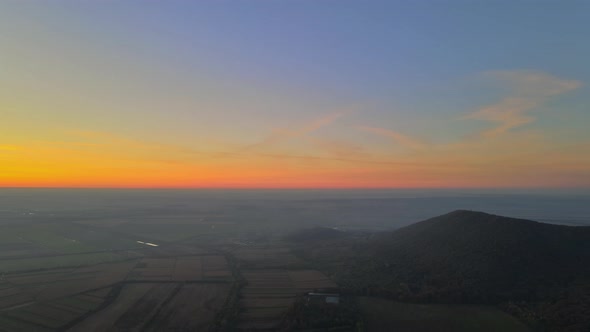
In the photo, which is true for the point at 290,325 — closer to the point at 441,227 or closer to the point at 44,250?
the point at 441,227

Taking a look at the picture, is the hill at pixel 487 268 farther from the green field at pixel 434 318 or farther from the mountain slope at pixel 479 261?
the green field at pixel 434 318

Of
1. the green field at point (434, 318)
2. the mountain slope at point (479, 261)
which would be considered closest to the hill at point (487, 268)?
the mountain slope at point (479, 261)

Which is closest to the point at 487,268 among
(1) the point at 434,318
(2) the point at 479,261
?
(2) the point at 479,261

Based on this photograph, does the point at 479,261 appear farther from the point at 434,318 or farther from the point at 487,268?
the point at 434,318

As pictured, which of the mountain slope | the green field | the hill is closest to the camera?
the green field

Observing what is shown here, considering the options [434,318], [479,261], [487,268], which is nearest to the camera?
[434,318]

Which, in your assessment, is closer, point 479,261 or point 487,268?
point 487,268

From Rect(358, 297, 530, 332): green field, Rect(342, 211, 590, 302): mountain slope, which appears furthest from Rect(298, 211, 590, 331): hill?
Rect(358, 297, 530, 332): green field

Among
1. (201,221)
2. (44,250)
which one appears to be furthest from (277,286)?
(201,221)

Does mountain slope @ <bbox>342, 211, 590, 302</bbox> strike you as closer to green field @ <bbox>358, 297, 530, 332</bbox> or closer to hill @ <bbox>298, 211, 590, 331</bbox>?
hill @ <bbox>298, 211, 590, 331</bbox>
